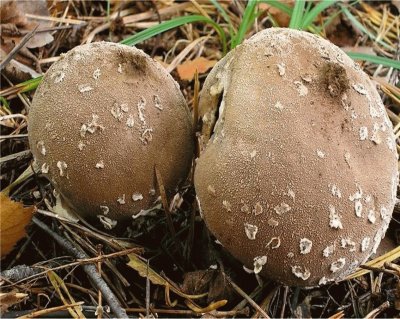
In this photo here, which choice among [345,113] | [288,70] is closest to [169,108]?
[288,70]

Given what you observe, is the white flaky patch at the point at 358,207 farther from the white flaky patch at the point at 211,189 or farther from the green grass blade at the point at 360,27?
the green grass blade at the point at 360,27

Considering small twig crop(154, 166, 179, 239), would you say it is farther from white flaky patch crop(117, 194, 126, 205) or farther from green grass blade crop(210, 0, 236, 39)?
green grass blade crop(210, 0, 236, 39)

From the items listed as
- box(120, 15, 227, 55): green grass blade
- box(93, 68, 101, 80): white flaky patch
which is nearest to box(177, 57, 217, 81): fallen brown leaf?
box(120, 15, 227, 55): green grass blade

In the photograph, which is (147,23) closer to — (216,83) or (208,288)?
(216,83)

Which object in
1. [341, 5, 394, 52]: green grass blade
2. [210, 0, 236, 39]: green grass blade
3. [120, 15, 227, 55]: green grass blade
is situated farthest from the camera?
[341, 5, 394, 52]: green grass blade

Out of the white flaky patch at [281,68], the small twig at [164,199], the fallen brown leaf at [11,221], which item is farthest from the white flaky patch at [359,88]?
the fallen brown leaf at [11,221]

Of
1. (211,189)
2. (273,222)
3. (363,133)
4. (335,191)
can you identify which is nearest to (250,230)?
(273,222)
